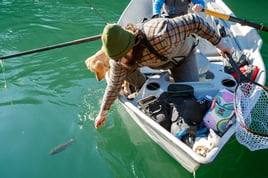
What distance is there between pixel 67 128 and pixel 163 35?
7.80 ft

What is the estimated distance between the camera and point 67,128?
4.38 metres

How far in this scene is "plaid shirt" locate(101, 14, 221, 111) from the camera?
9.04 ft

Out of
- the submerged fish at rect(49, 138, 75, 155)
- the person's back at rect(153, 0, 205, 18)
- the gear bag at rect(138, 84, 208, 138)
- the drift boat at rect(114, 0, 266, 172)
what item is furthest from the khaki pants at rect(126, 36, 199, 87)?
the submerged fish at rect(49, 138, 75, 155)

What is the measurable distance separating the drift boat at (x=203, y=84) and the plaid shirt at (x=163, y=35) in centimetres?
50

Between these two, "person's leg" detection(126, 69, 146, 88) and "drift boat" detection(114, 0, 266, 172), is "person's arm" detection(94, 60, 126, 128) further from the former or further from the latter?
"person's leg" detection(126, 69, 146, 88)

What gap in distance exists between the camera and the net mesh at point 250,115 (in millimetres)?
2629

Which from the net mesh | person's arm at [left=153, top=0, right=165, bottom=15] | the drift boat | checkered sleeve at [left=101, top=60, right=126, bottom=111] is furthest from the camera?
person's arm at [left=153, top=0, right=165, bottom=15]

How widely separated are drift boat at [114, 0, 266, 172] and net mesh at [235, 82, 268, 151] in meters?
0.13

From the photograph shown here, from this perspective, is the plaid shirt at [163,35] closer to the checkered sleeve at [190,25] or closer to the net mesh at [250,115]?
the checkered sleeve at [190,25]

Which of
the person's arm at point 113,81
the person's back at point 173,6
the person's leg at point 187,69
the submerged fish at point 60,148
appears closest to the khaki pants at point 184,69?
the person's leg at point 187,69

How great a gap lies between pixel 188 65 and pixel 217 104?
792mm

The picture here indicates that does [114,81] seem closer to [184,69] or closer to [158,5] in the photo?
[184,69]

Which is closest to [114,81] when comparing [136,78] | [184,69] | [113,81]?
[113,81]

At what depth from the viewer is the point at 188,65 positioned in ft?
11.8
